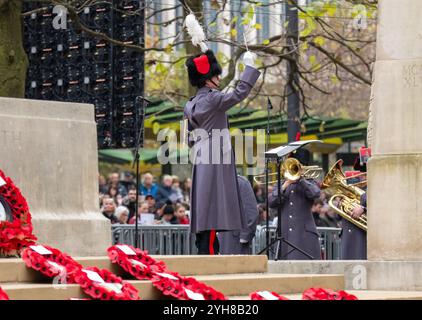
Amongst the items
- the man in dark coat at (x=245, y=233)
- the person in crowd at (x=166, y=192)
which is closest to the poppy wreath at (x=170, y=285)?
the man in dark coat at (x=245, y=233)

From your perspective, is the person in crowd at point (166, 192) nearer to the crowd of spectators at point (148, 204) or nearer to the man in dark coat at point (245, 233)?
the crowd of spectators at point (148, 204)

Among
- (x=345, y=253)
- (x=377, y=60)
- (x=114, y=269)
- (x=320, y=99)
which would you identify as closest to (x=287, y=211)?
(x=345, y=253)

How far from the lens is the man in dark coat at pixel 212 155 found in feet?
47.1

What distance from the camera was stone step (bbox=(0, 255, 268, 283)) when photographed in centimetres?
1120

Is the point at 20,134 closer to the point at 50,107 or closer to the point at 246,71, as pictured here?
the point at 50,107

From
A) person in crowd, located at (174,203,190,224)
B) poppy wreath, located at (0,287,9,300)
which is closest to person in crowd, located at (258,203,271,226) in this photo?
person in crowd, located at (174,203,190,224)

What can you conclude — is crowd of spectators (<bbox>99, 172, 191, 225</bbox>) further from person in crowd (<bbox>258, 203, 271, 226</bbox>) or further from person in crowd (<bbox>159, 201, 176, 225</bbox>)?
person in crowd (<bbox>258, 203, 271, 226</bbox>)

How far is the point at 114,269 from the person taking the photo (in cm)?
1195

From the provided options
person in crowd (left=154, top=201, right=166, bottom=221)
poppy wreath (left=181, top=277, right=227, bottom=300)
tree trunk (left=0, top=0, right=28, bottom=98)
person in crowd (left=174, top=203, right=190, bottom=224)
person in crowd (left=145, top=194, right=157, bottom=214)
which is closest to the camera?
poppy wreath (left=181, top=277, right=227, bottom=300)

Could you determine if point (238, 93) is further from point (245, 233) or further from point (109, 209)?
point (109, 209)

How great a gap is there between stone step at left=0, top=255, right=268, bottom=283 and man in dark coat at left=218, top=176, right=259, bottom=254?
17.3 ft

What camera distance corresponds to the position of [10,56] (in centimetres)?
1934

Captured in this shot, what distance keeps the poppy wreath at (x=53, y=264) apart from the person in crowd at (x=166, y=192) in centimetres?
1576
